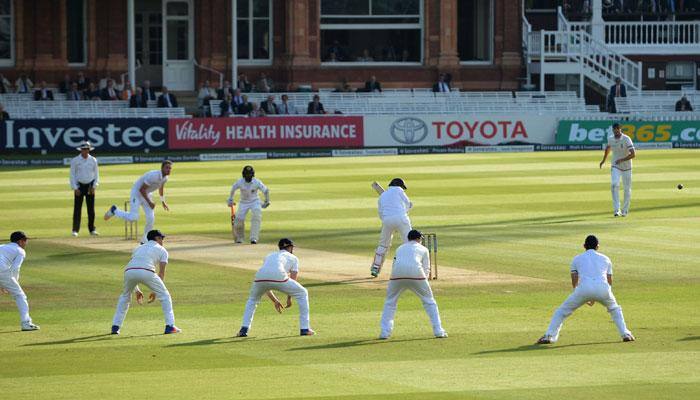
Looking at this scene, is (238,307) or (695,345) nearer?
(695,345)

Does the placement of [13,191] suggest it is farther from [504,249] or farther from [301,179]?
[504,249]

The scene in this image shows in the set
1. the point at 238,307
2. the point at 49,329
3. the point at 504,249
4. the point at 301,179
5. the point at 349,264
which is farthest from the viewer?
the point at 301,179

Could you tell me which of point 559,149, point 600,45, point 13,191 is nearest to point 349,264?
point 13,191

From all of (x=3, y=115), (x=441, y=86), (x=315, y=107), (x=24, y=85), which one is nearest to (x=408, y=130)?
(x=315, y=107)

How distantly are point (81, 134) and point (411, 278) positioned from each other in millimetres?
31142

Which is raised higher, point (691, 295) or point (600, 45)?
point (600, 45)

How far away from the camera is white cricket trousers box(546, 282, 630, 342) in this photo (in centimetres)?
1661

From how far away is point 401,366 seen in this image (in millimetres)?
16031

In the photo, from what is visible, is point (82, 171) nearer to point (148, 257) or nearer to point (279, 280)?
point (148, 257)

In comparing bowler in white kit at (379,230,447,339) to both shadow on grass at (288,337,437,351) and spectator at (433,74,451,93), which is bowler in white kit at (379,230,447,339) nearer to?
shadow on grass at (288,337,437,351)

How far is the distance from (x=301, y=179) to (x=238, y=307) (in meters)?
20.0

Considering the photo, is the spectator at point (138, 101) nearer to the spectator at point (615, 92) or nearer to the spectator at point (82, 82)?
the spectator at point (82, 82)

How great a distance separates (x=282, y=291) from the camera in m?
17.5

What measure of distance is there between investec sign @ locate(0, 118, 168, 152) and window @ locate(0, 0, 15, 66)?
28.5ft
